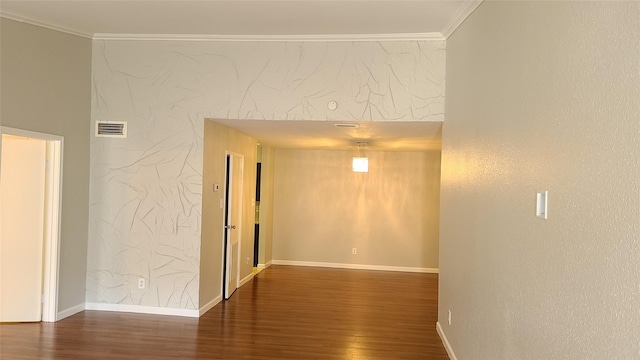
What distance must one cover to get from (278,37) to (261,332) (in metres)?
3.19

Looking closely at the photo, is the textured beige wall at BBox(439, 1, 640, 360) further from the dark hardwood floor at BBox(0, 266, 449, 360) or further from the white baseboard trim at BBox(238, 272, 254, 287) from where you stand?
the white baseboard trim at BBox(238, 272, 254, 287)

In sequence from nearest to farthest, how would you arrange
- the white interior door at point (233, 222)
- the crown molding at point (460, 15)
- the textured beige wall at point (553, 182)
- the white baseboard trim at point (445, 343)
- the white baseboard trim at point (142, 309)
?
the textured beige wall at point (553, 182)
the crown molding at point (460, 15)
the white baseboard trim at point (445, 343)
the white baseboard trim at point (142, 309)
the white interior door at point (233, 222)

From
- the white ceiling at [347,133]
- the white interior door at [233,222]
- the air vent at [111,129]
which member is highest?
the white ceiling at [347,133]

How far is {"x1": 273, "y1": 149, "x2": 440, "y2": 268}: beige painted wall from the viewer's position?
8.75 metres

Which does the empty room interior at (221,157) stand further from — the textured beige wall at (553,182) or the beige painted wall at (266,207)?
the beige painted wall at (266,207)

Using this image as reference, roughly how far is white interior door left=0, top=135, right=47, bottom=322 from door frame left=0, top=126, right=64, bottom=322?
0.05 metres

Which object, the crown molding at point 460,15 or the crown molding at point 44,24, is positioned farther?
the crown molding at point 44,24

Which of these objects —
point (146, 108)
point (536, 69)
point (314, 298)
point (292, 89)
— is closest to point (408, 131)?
point (292, 89)

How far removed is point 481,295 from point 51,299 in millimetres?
4376

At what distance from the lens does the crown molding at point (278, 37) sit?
4961 millimetres

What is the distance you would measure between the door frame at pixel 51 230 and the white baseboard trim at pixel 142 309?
0.51 metres

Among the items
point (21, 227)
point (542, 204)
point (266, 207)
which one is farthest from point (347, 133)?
point (542, 204)

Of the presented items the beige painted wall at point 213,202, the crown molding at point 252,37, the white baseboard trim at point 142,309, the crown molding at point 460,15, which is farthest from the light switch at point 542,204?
the white baseboard trim at point 142,309

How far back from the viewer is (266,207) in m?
8.79
